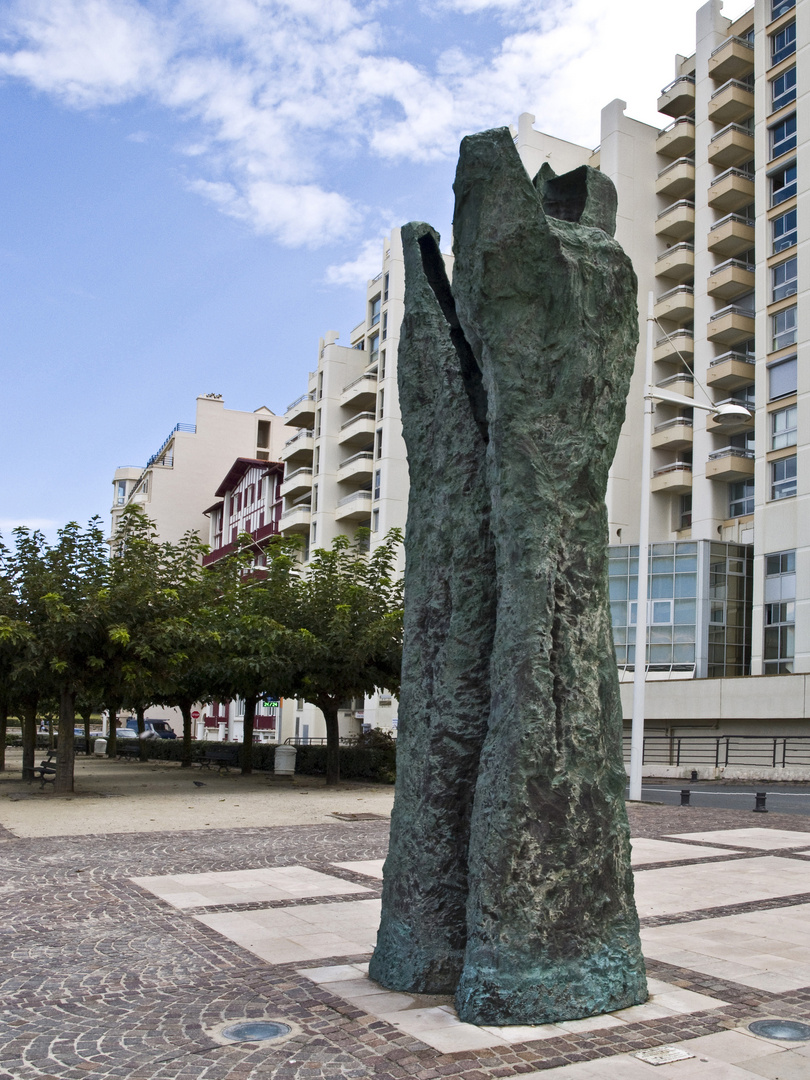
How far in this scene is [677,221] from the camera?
1666 inches

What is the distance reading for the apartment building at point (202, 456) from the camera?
7325 cm

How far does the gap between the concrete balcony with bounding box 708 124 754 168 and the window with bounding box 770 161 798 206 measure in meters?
3.71

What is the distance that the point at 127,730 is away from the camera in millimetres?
58969

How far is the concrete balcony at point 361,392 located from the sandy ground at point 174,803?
85.8 ft

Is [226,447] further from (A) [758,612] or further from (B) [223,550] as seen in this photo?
(A) [758,612]

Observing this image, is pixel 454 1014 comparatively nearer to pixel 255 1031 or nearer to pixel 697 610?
pixel 255 1031

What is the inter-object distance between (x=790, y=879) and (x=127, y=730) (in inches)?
2109

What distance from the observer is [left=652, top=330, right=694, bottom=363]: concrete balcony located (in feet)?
136

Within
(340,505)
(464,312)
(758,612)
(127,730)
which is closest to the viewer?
(464,312)

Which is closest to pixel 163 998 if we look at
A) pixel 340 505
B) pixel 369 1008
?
pixel 369 1008

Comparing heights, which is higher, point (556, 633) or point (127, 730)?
point (556, 633)

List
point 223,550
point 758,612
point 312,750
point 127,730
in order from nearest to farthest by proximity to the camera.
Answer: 1. point 312,750
2. point 758,612
3. point 127,730
4. point 223,550

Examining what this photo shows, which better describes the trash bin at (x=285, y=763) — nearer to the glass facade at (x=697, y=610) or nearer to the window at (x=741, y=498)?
the glass facade at (x=697, y=610)

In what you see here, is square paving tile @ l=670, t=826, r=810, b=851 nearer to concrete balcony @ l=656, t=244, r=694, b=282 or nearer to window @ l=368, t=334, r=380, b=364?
concrete balcony @ l=656, t=244, r=694, b=282
